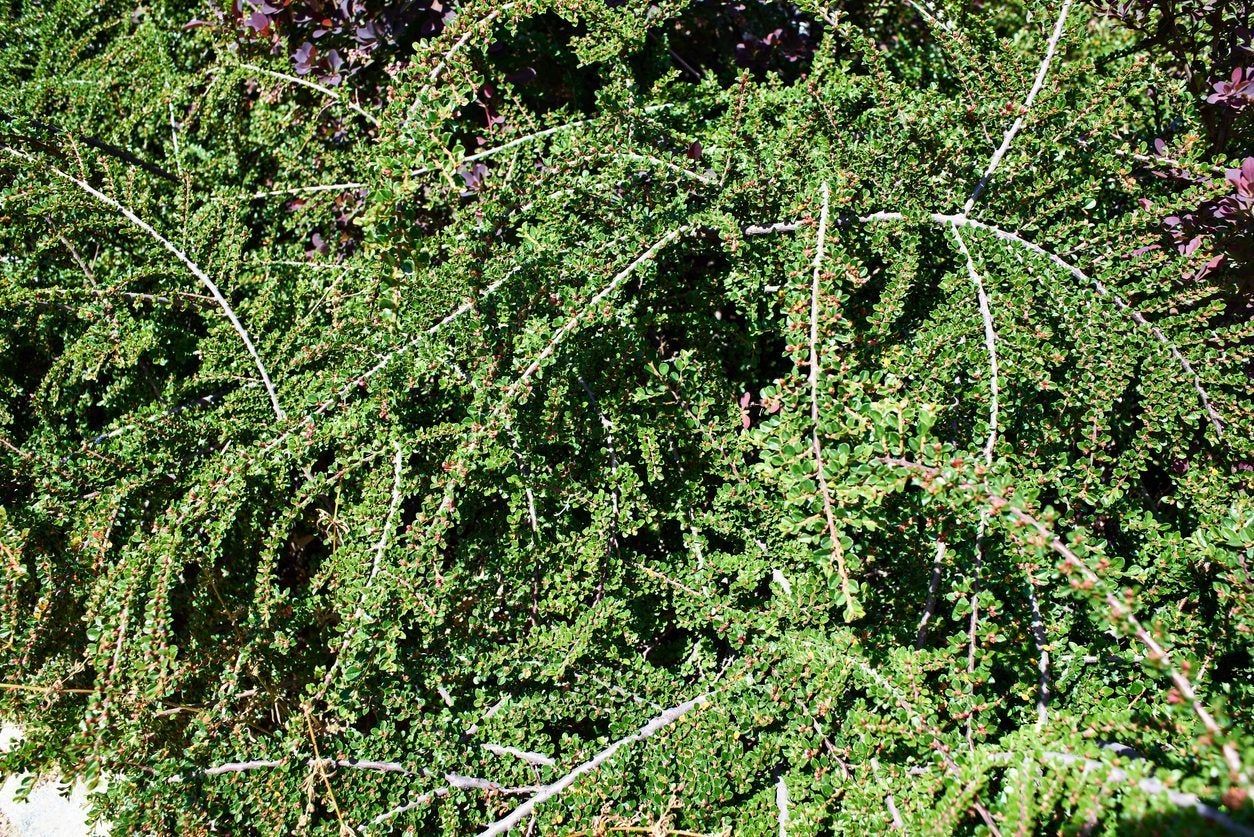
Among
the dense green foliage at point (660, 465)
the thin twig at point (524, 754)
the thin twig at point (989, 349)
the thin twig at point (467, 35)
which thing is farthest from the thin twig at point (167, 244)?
the thin twig at point (989, 349)

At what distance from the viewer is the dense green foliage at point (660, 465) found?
4.83 ft

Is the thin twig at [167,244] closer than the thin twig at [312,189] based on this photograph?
Yes

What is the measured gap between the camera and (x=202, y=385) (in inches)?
90.4

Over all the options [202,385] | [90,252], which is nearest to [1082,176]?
[202,385]

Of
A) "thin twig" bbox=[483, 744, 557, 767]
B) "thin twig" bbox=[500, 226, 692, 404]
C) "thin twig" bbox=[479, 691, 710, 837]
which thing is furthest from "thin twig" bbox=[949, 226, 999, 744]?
"thin twig" bbox=[483, 744, 557, 767]

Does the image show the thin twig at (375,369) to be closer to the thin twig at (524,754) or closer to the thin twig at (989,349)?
the thin twig at (524,754)

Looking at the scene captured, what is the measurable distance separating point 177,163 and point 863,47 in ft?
6.24

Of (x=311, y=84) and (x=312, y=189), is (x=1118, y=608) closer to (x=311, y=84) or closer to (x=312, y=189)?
(x=312, y=189)

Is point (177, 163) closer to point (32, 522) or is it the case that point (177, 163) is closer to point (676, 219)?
point (32, 522)

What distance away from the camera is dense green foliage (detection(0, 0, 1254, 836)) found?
4.83ft

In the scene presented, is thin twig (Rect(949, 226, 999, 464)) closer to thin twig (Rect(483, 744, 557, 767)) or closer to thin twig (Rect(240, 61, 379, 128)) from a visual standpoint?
thin twig (Rect(483, 744, 557, 767))

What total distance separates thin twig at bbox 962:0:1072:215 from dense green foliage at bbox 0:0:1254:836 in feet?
0.04

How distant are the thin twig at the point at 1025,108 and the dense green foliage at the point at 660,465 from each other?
0.5 inches

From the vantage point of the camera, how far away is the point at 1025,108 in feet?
6.02
